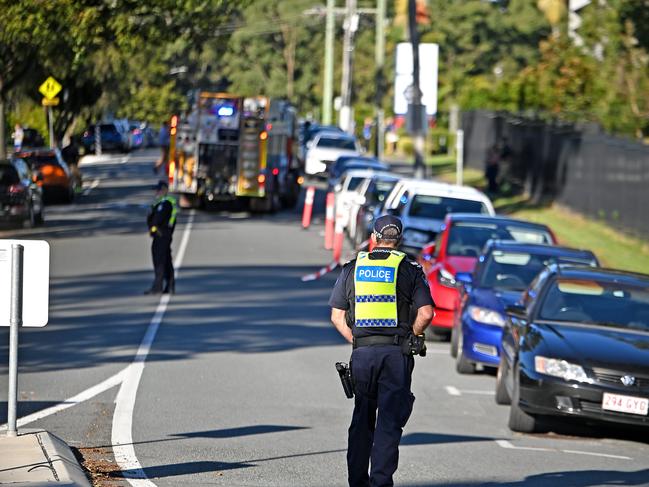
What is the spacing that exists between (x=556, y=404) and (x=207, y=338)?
6566mm

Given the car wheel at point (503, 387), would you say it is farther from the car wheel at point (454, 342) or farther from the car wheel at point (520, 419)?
the car wheel at point (454, 342)

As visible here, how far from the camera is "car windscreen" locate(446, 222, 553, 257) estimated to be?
1931 cm

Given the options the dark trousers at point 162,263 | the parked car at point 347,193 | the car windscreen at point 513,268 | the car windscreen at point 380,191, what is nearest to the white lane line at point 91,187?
the parked car at point 347,193

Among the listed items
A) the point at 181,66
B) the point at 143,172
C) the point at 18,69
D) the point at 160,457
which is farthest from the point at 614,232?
the point at 181,66

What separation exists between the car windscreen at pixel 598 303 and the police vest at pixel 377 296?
5000 mm

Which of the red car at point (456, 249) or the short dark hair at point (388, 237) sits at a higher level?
the short dark hair at point (388, 237)

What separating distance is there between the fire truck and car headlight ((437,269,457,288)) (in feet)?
60.7

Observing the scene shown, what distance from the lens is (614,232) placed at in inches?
1289

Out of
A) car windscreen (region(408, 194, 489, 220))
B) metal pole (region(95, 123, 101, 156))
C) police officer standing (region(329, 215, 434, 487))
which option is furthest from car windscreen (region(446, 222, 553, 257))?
metal pole (region(95, 123, 101, 156))

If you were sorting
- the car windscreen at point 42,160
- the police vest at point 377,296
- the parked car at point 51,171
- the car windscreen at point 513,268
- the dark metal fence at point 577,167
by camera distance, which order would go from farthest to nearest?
the parked car at point 51,171, the car windscreen at point 42,160, the dark metal fence at point 577,167, the car windscreen at point 513,268, the police vest at point 377,296

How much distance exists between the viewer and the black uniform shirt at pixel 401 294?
8.20 meters

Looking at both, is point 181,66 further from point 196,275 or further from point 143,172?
point 196,275

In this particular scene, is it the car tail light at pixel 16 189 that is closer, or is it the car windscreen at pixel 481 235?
the car windscreen at pixel 481 235

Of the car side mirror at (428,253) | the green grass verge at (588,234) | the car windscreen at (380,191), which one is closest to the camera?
the car side mirror at (428,253)
